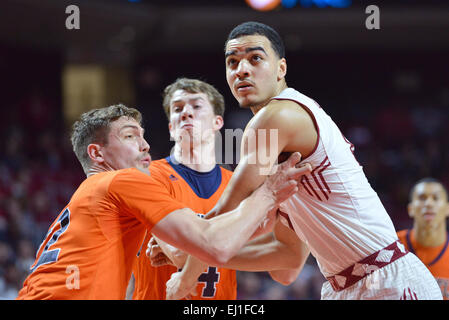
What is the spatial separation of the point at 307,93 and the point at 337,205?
489 inches

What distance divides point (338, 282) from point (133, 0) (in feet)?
33.9

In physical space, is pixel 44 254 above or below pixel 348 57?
below

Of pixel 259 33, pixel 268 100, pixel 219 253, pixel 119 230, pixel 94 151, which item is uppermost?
pixel 259 33

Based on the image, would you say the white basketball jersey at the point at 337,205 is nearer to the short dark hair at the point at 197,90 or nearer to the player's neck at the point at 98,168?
the player's neck at the point at 98,168

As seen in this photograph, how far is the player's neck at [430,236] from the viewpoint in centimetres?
532

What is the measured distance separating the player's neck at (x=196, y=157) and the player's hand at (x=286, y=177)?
1.66m

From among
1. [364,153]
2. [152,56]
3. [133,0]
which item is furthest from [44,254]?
[152,56]

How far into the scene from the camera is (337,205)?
2.87 m

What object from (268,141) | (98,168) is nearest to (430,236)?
(268,141)

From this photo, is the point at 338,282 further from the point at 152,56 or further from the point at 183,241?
the point at 152,56

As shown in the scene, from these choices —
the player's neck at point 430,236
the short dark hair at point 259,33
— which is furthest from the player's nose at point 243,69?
the player's neck at point 430,236

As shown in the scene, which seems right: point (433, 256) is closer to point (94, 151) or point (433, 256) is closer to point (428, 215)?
point (428, 215)

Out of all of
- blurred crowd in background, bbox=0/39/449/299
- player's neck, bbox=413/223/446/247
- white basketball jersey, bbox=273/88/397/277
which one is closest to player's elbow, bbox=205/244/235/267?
white basketball jersey, bbox=273/88/397/277

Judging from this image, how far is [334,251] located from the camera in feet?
9.58
